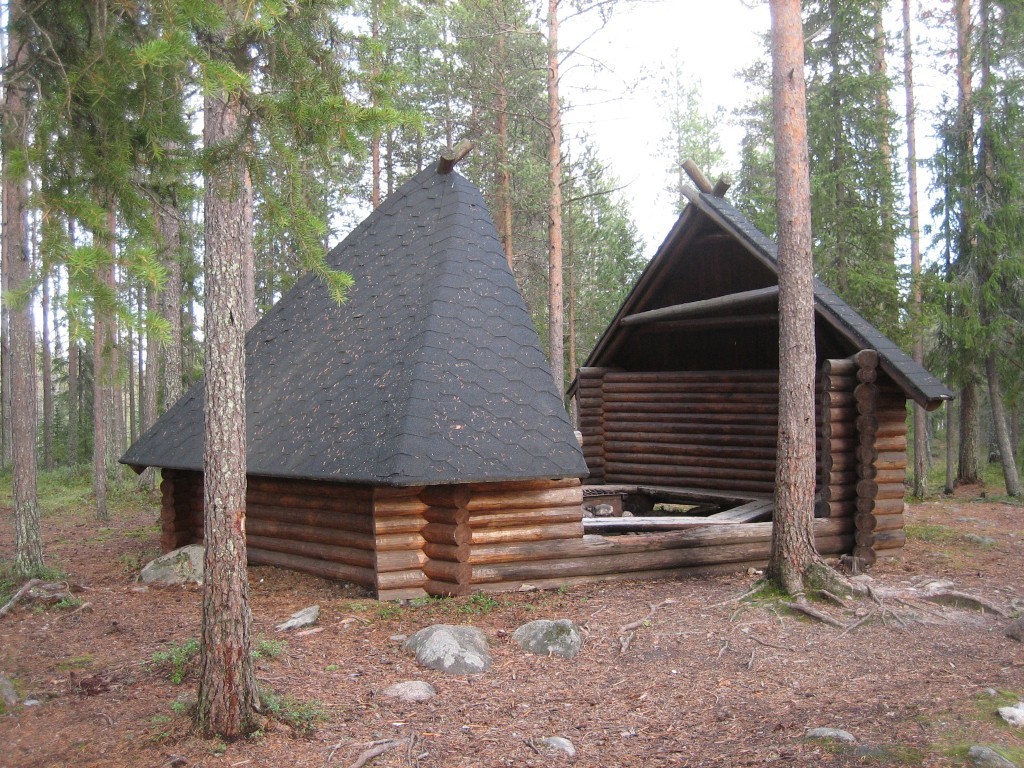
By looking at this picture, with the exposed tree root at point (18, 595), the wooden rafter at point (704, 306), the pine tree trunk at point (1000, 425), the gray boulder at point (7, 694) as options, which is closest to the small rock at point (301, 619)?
the gray boulder at point (7, 694)

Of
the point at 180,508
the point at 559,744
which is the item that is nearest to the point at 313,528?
the point at 180,508

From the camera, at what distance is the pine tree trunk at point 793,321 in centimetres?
768

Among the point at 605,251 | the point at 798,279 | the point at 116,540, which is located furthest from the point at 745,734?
the point at 605,251

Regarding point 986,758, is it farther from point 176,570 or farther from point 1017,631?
point 176,570

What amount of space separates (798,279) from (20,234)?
26.2 feet

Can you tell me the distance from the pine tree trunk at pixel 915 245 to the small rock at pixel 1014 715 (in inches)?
465

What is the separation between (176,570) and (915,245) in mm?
15997

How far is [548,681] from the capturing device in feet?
19.3

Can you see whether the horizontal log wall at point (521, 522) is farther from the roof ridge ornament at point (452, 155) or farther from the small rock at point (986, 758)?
the small rock at point (986, 758)

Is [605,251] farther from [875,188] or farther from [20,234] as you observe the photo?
[20,234]

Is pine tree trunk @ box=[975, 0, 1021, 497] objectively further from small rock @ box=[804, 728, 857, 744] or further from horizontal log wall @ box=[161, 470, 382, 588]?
small rock @ box=[804, 728, 857, 744]

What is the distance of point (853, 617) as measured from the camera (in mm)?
7156

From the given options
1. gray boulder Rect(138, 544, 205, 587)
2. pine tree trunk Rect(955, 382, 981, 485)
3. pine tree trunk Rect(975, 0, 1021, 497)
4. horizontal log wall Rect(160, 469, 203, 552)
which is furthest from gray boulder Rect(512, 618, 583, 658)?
pine tree trunk Rect(955, 382, 981, 485)

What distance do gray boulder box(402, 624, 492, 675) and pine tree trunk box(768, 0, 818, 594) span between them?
3117mm
